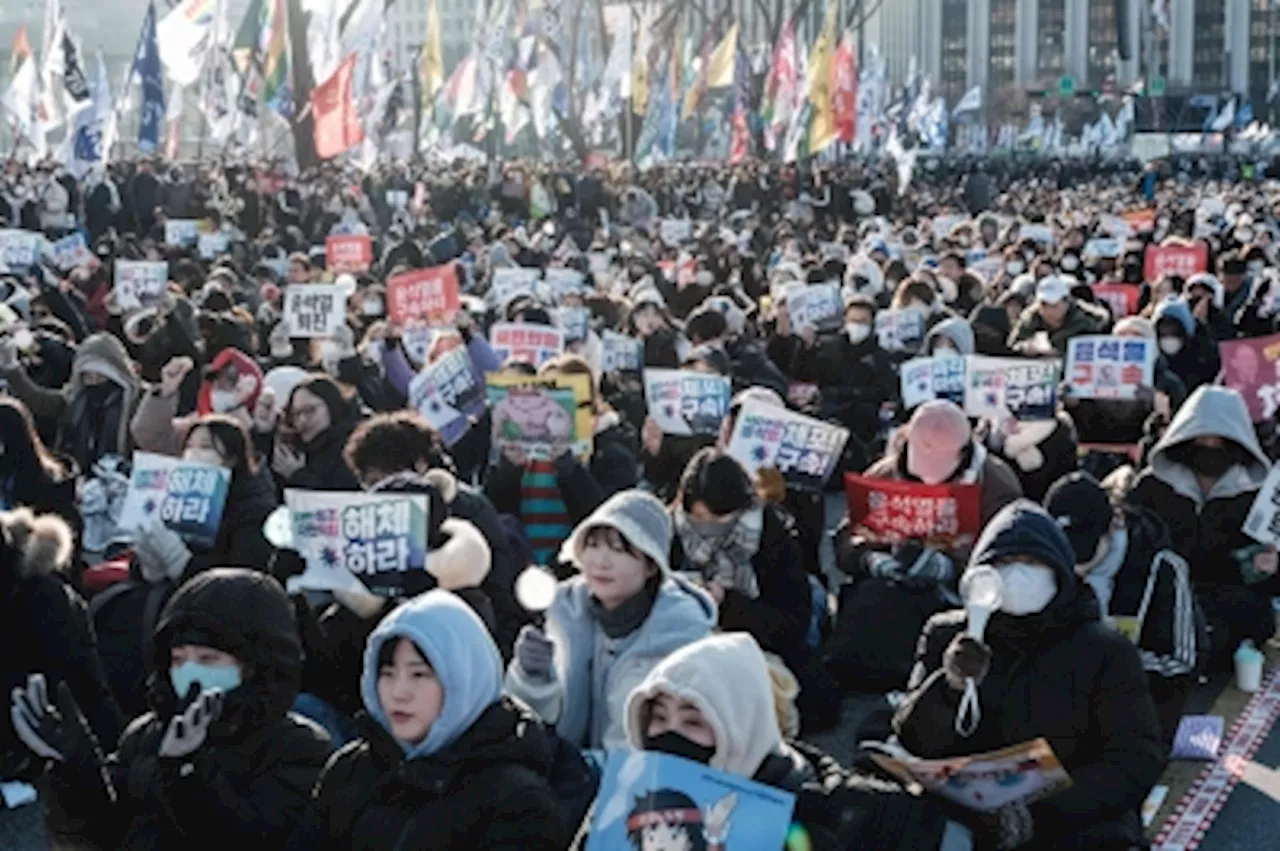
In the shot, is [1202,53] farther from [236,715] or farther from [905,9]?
[236,715]

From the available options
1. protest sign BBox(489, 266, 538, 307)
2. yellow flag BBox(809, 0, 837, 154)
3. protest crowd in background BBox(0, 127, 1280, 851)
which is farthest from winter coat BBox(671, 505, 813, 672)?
yellow flag BBox(809, 0, 837, 154)

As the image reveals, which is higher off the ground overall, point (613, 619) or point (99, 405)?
point (99, 405)

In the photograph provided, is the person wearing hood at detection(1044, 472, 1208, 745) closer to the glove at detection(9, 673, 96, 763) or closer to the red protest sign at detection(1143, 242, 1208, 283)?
the glove at detection(9, 673, 96, 763)

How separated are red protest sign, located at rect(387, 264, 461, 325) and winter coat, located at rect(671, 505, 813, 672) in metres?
5.90

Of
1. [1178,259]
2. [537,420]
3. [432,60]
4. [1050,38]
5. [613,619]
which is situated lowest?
[613,619]

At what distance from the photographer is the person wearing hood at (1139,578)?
225 inches

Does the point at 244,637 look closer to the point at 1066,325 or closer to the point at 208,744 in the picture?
the point at 208,744

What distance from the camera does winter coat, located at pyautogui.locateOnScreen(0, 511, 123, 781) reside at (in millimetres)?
4922

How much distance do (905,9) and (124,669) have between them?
126m

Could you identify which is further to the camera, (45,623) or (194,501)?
(194,501)

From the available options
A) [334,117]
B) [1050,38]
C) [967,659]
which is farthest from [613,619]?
[1050,38]

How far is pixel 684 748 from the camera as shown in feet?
10.8

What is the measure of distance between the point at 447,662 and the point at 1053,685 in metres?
1.49

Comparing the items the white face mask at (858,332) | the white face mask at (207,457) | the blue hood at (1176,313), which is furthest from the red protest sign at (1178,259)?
the white face mask at (207,457)
